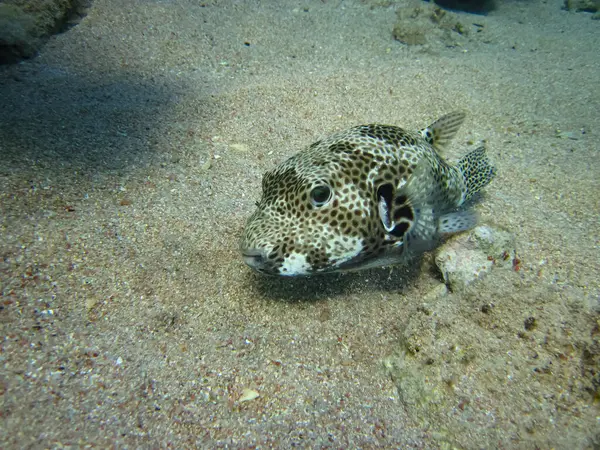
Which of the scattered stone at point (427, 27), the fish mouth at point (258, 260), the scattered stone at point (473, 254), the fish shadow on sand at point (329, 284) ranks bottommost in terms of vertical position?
the fish shadow on sand at point (329, 284)

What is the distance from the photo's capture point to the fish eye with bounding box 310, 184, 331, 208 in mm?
2562

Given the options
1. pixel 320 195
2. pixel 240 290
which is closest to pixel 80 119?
pixel 240 290

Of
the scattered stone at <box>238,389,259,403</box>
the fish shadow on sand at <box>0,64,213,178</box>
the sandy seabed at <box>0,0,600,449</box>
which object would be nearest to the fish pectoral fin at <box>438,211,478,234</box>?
the sandy seabed at <box>0,0,600,449</box>

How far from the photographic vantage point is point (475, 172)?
3910mm

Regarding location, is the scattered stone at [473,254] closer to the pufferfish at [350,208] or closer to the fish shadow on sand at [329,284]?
the pufferfish at [350,208]

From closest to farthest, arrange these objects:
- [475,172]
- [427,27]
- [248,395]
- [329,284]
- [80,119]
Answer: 1. [248,395]
2. [329,284]
3. [475,172]
4. [80,119]
5. [427,27]

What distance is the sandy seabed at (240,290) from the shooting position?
2.18 m

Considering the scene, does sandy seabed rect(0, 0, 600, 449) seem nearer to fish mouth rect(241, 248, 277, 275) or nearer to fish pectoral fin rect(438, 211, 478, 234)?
fish pectoral fin rect(438, 211, 478, 234)

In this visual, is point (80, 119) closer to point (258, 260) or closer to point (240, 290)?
point (240, 290)

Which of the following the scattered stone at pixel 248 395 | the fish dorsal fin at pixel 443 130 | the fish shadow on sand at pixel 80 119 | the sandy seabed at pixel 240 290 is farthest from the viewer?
the fish shadow on sand at pixel 80 119

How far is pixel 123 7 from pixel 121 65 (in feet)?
7.23

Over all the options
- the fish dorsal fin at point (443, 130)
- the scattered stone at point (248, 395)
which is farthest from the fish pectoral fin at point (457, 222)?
the scattered stone at point (248, 395)

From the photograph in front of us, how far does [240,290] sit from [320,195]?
113 centimetres

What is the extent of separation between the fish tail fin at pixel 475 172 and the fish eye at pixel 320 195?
196 cm
